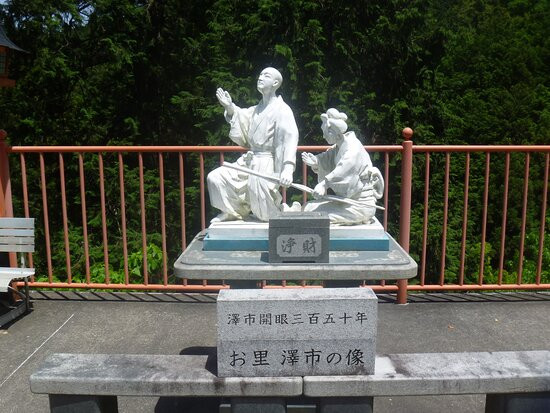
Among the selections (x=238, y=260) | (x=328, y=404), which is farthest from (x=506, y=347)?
(x=238, y=260)

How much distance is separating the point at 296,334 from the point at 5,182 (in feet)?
11.6

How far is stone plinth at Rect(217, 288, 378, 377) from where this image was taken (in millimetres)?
2676

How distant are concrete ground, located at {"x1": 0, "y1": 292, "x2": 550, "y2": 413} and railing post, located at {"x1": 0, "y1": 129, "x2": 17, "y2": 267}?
33.2 inches

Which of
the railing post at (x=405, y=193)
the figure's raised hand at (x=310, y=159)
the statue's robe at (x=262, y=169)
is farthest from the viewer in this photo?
the railing post at (x=405, y=193)

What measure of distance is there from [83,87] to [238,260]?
9.76 m

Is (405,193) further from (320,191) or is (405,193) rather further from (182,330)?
(182,330)

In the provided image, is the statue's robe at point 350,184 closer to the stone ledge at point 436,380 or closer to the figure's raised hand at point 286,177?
the figure's raised hand at point 286,177

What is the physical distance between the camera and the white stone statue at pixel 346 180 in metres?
3.62

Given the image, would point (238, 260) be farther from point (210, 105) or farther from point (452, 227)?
point (452, 227)

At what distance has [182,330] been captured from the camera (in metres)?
4.49

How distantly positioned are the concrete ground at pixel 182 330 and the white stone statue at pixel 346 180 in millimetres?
1165

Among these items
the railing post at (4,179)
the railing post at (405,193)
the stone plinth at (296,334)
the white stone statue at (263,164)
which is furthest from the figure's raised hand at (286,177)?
the railing post at (4,179)

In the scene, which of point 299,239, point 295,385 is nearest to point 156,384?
point 295,385

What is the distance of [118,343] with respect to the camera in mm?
4234
